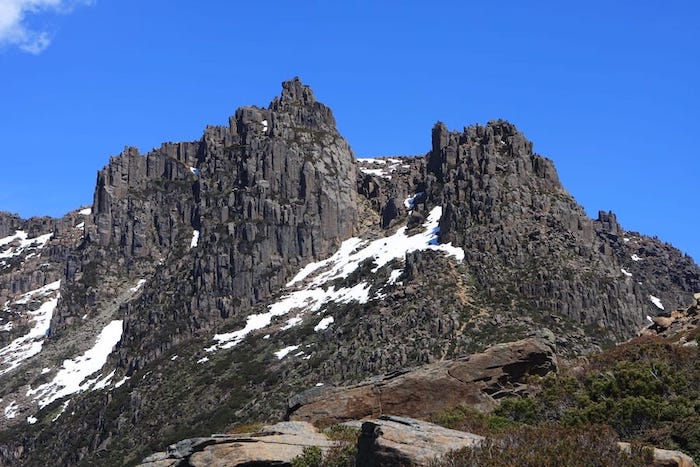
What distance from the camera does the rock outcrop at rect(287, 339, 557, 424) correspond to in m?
38.3

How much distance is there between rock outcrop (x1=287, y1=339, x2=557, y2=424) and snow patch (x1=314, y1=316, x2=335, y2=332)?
133 metres

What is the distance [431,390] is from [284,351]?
13460 cm

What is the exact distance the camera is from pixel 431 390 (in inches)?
1537

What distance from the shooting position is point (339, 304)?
7229 inches

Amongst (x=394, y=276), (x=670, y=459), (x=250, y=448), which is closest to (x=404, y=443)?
(x=250, y=448)

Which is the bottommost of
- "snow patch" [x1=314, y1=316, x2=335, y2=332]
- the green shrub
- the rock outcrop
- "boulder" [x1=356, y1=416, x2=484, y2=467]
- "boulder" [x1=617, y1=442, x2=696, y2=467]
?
"boulder" [x1=617, y1=442, x2=696, y2=467]

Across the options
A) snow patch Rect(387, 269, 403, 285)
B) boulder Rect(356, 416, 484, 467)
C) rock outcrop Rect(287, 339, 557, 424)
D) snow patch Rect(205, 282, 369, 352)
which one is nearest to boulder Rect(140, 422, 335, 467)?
boulder Rect(356, 416, 484, 467)

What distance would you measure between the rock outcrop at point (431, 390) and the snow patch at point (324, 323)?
436ft

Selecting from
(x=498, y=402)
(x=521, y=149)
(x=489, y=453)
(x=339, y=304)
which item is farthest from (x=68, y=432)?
(x=489, y=453)

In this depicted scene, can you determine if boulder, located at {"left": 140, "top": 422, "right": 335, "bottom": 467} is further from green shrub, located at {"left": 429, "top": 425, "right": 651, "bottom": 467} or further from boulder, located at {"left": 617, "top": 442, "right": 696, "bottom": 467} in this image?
boulder, located at {"left": 617, "top": 442, "right": 696, "bottom": 467}

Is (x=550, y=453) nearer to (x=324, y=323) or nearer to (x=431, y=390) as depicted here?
(x=431, y=390)

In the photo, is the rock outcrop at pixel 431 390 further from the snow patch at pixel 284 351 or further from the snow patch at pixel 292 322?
the snow patch at pixel 292 322

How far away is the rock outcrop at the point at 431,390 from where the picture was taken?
38344 millimetres

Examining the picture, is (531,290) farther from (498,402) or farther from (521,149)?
(498,402)
